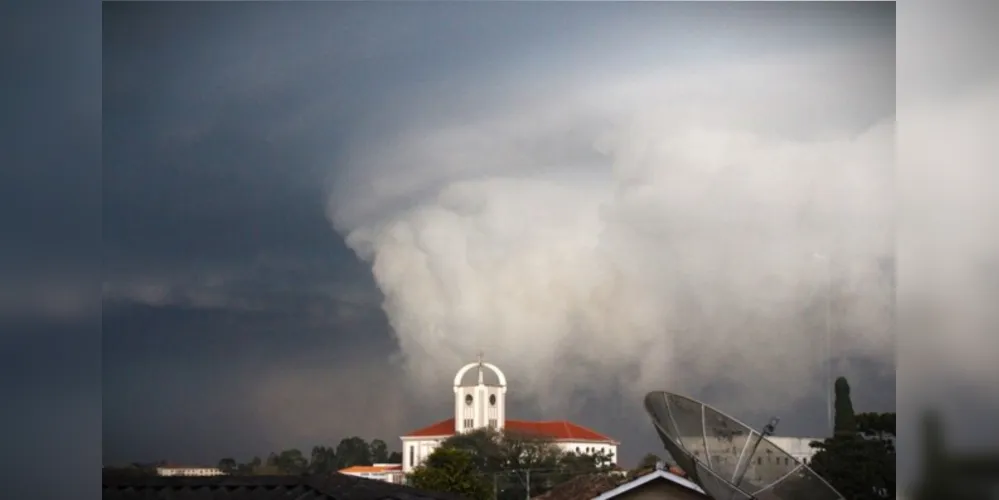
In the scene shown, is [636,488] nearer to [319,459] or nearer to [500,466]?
[500,466]

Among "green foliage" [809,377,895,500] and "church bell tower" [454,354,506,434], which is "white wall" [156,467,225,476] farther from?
"green foliage" [809,377,895,500]

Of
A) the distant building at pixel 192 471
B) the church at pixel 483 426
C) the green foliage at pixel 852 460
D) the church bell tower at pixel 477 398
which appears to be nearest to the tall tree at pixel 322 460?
the church at pixel 483 426

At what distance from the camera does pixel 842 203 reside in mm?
7559

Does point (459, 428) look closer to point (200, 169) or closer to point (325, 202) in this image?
point (325, 202)

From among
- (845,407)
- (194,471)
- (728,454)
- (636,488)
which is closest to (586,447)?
(636,488)

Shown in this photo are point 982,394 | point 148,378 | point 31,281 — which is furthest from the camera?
point 148,378

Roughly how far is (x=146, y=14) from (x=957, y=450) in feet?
23.1

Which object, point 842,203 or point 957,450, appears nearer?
point 957,450

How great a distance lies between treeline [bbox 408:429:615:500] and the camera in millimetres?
7730

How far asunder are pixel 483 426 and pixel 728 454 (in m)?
2.06

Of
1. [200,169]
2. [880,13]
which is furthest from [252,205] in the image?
[880,13]

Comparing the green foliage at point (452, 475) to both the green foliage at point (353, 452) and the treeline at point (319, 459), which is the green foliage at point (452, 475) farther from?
the green foliage at point (353, 452)

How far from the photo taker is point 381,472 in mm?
7516

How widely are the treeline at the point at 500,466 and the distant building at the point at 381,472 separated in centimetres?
10
